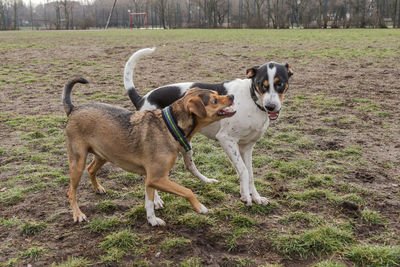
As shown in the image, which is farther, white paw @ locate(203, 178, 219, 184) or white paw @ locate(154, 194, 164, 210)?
white paw @ locate(203, 178, 219, 184)

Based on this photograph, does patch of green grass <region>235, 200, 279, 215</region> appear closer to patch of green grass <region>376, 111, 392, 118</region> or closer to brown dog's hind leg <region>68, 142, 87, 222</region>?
brown dog's hind leg <region>68, 142, 87, 222</region>

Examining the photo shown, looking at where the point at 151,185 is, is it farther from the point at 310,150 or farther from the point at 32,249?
the point at 310,150

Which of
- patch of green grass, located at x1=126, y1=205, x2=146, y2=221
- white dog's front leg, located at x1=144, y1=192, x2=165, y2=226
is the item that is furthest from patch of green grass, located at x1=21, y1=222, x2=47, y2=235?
white dog's front leg, located at x1=144, y1=192, x2=165, y2=226

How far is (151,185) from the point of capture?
3.97 meters

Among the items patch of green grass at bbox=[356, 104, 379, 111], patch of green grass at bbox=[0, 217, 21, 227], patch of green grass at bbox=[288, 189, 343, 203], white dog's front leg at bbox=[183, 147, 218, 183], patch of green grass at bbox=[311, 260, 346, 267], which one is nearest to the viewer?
patch of green grass at bbox=[311, 260, 346, 267]

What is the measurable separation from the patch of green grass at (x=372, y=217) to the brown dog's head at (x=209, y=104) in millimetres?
2010

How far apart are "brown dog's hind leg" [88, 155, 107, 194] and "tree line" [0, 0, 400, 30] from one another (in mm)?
51789

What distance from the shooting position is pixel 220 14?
7312 cm

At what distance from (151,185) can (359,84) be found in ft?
31.4

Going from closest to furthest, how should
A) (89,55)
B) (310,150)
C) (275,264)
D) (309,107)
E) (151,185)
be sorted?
(275,264)
(151,185)
(310,150)
(309,107)
(89,55)

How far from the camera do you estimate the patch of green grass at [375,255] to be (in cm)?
347

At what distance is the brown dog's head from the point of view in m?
4.00

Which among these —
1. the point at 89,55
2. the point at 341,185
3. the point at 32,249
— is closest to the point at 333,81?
the point at 341,185

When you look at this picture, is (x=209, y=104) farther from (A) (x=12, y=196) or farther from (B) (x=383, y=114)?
(B) (x=383, y=114)
